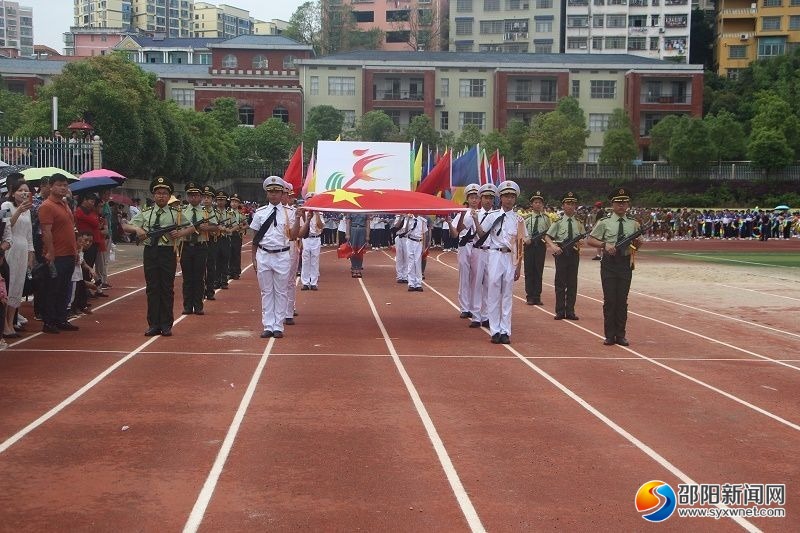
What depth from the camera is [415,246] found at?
20484mm

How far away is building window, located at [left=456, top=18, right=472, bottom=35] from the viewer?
87500mm

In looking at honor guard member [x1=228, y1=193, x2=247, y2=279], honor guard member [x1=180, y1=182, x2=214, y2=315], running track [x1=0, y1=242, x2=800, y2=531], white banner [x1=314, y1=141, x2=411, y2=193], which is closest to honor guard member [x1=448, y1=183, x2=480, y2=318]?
running track [x1=0, y1=242, x2=800, y2=531]

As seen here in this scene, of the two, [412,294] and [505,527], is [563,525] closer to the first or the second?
[505,527]

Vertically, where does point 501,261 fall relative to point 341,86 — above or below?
below

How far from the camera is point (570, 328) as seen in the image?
14.7m

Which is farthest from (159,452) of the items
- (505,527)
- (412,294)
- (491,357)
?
(412,294)

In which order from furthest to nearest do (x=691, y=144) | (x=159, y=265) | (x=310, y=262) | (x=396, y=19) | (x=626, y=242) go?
(x=396, y=19) < (x=691, y=144) < (x=310, y=262) < (x=626, y=242) < (x=159, y=265)

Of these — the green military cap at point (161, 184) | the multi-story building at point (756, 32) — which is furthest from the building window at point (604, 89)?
the green military cap at point (161, 184)

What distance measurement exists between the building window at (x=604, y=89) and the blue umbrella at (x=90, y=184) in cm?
6069

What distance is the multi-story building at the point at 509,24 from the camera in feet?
281

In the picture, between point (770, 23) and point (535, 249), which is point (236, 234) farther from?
point (770, 23)

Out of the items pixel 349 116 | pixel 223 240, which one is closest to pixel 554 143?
pixel 349 116

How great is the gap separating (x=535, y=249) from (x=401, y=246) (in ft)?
14.6

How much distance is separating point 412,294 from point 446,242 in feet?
67.0
